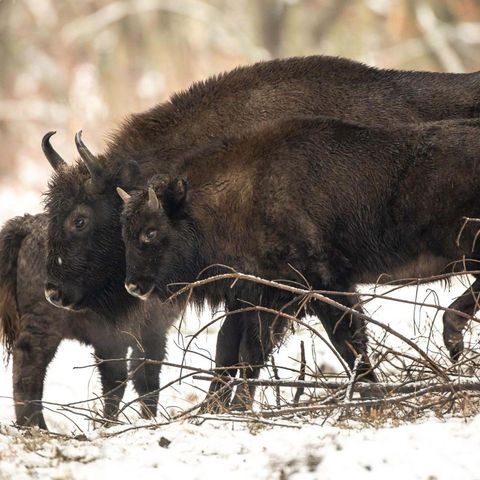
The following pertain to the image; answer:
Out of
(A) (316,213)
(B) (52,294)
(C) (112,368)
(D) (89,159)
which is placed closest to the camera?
(A) (316,213)

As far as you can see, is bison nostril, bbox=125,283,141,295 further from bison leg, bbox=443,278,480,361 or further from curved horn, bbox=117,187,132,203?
bison leg, bbox=443,278,480,361

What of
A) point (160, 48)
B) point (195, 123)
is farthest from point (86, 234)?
point (160, 48)

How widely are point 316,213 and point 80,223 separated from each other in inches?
69.1

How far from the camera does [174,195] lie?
273 inches

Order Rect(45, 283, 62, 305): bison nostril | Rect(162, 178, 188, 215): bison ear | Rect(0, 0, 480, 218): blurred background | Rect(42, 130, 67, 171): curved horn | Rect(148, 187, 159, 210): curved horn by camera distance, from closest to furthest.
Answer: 1. Rect(148, 187, 159, 210): curved horn
2. Rect(162, 178, 188, 215): bison ear
3. Rect(45, 283, 62, 305): bison nostril
4. Rect(42, 130, 67, 171): curved horn
5. Rect(0, 0, 480, 218): blurred background

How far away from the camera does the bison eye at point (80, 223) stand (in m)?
7.48

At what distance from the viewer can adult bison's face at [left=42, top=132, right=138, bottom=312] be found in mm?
7375

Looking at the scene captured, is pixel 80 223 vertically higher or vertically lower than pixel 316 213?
higher

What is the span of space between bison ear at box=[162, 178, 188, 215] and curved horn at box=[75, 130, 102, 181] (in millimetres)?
760

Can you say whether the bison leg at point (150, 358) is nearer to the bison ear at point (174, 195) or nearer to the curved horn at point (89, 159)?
the curved horn at point (89, 159)

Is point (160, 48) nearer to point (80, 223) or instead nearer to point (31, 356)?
point (80, 223)

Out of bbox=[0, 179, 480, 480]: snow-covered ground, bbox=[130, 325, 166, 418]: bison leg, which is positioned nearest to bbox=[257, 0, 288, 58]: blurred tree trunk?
bbox=[130, 325, 166, 418]: bison leg

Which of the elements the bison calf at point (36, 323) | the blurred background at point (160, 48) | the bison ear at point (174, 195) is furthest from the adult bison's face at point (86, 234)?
the blurred background at point (160, 48)

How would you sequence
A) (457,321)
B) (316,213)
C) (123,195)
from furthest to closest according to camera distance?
(123,195), (316,213), (457,321)
